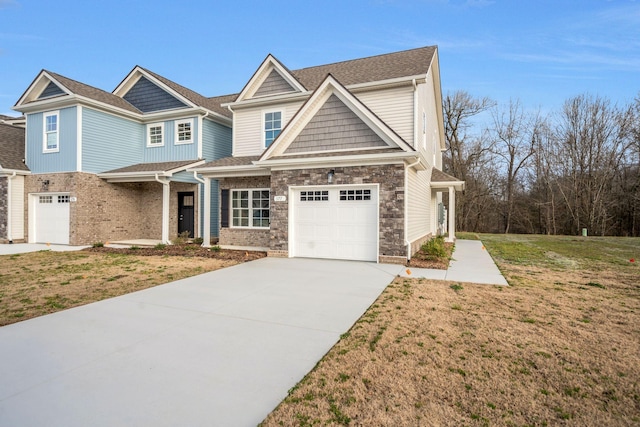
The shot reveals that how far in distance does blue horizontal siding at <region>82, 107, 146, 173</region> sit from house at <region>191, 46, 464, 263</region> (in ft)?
17.4

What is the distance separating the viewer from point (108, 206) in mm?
16266

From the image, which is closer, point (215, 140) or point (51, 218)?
point (51, 218)

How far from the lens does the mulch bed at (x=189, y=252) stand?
39.0 feet

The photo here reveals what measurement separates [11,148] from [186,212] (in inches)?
365

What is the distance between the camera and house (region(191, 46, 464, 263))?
33.8ft

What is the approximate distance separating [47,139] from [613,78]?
36159 mm

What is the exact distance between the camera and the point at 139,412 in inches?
112

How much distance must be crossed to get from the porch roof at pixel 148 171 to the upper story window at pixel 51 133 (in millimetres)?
2490

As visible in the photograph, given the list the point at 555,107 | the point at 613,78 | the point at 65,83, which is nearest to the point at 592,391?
the point at 65,83

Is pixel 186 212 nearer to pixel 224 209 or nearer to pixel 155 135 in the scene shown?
pixel 224 209

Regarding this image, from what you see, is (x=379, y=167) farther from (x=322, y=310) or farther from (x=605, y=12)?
(x=605, y=12)

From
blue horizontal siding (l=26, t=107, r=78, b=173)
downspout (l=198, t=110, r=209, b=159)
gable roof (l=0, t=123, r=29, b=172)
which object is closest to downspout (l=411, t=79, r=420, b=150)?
downspout (l=198, t=110, r=209, b=159)

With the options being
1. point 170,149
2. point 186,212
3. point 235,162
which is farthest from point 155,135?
point 235,162

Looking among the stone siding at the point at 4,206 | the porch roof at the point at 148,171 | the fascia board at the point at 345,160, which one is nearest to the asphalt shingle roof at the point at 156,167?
the porch roof at the point at 148,171
